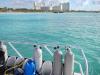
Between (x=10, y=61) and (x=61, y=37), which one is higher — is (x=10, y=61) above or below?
above

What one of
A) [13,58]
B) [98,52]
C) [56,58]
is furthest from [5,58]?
[98,52]

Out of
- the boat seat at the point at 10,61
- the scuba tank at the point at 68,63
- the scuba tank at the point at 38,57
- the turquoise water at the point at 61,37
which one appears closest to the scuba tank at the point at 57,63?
the scuba tank at the point at 68,63

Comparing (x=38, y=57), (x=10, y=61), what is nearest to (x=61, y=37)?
(x=10, y=61)

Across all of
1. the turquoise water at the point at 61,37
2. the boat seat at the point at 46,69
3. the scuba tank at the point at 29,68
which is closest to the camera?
the scuba tank at the point at 29,68

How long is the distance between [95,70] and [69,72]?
4366 millimetres

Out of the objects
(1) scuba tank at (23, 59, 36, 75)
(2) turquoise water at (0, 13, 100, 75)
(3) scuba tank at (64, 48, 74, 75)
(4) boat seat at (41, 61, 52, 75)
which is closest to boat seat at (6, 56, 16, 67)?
(1) scuba tank at (23, 59, 36, 75)

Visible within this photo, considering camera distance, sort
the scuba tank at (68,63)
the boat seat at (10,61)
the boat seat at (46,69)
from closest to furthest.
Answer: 1. the scuba tank at (68,63)
2. the boat seat at (46,69)
3. the boat seat at (10,61)

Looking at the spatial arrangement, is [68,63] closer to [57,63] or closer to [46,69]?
[57,63]

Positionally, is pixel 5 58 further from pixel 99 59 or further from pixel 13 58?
pixel 99 59

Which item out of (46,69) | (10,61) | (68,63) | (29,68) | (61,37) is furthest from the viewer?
(61,37)

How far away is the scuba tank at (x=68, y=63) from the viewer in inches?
Result: 132

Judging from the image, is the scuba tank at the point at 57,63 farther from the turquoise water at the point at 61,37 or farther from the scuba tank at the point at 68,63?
the turquoise water at the point at 61,37

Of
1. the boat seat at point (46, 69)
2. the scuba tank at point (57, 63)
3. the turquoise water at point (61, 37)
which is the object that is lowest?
the turquoise water at point (61, 37)

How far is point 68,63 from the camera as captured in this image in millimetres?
3373
